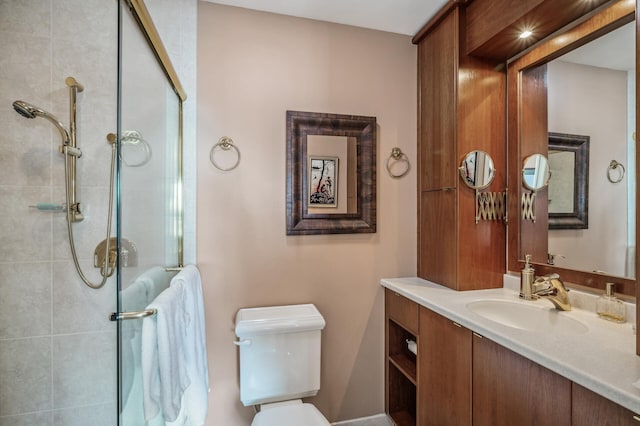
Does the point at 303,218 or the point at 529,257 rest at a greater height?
the point at 303,218

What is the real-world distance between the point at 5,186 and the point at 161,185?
0.64m

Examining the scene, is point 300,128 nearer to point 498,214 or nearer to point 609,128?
point 498,214

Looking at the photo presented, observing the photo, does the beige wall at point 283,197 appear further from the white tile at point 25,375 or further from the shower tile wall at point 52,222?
the white tile at point 25,375

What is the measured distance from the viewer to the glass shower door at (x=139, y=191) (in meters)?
0.90

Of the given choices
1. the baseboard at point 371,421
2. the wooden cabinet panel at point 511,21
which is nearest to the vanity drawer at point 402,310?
the baseboard at point 371,421

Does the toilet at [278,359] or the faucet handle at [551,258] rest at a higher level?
the faucet handle at [551,258]

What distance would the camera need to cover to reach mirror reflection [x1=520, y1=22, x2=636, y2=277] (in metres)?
1.14

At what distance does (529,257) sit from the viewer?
1.39 m

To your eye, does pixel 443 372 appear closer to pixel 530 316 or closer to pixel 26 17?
pixel 530 316

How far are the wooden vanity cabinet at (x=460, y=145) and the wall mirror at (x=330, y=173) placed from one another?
393 millimetres

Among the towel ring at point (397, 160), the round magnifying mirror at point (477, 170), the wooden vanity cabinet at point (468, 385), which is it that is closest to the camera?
the wooden vanity cabinet at point (468, 385)

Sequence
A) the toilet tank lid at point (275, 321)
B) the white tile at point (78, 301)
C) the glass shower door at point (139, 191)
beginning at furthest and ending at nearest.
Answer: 1. the toilet tank lid at point (275, 321)
2. the white tile at point (78, 301)
3. the glass shower door at point (139, 191)

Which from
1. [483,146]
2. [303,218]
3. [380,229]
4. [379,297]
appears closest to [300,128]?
[303,218]

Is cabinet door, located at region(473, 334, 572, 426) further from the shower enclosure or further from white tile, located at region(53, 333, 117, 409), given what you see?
white tile, located at region(53, 333, 117, 409)
